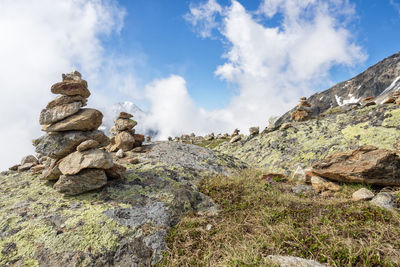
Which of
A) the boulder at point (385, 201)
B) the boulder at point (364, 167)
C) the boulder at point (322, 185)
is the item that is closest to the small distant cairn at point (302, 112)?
the boulder at point (364, 167)

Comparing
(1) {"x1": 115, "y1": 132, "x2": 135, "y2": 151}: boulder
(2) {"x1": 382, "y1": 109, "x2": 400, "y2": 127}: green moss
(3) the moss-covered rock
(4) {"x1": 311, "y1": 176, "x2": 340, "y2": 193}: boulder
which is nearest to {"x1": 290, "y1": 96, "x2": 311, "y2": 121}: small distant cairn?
(3) the moss-covered rock

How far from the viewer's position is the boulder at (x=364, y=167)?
7773 mm

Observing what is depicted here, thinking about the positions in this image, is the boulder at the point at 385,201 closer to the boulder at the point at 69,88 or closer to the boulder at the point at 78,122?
the boulder at the point at 78,122

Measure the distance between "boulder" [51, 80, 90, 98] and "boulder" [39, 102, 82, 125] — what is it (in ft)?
1.86

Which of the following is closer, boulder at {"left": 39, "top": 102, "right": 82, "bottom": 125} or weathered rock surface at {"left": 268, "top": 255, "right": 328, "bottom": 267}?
weathered rock surface at {"left": 268, "top": 255, "right": 328, "bottom": 267}

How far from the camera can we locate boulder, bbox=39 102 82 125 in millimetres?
8305

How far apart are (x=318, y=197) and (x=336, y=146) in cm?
562

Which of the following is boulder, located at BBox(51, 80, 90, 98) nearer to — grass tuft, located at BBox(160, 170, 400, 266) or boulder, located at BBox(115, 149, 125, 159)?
boulder, located at BBox(115, 149, 125, 159)

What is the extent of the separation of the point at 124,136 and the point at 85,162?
562cm

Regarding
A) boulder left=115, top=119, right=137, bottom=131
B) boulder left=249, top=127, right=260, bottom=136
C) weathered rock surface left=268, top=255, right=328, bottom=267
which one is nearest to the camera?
weathered rock surface left=268, top=255, right=328, bottom=267

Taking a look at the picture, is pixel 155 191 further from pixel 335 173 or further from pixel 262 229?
pixel 335 173

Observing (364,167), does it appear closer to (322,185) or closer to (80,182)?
(322,185)

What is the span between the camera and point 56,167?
820 centimetres

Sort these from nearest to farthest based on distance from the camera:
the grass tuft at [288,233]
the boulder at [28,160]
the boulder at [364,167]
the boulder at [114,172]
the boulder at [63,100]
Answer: the grass tuft at [288,233] < the boulder at [364,167] < the boulder at [114,172] < the boulder at [63,100] < the boulder at [28,160]
